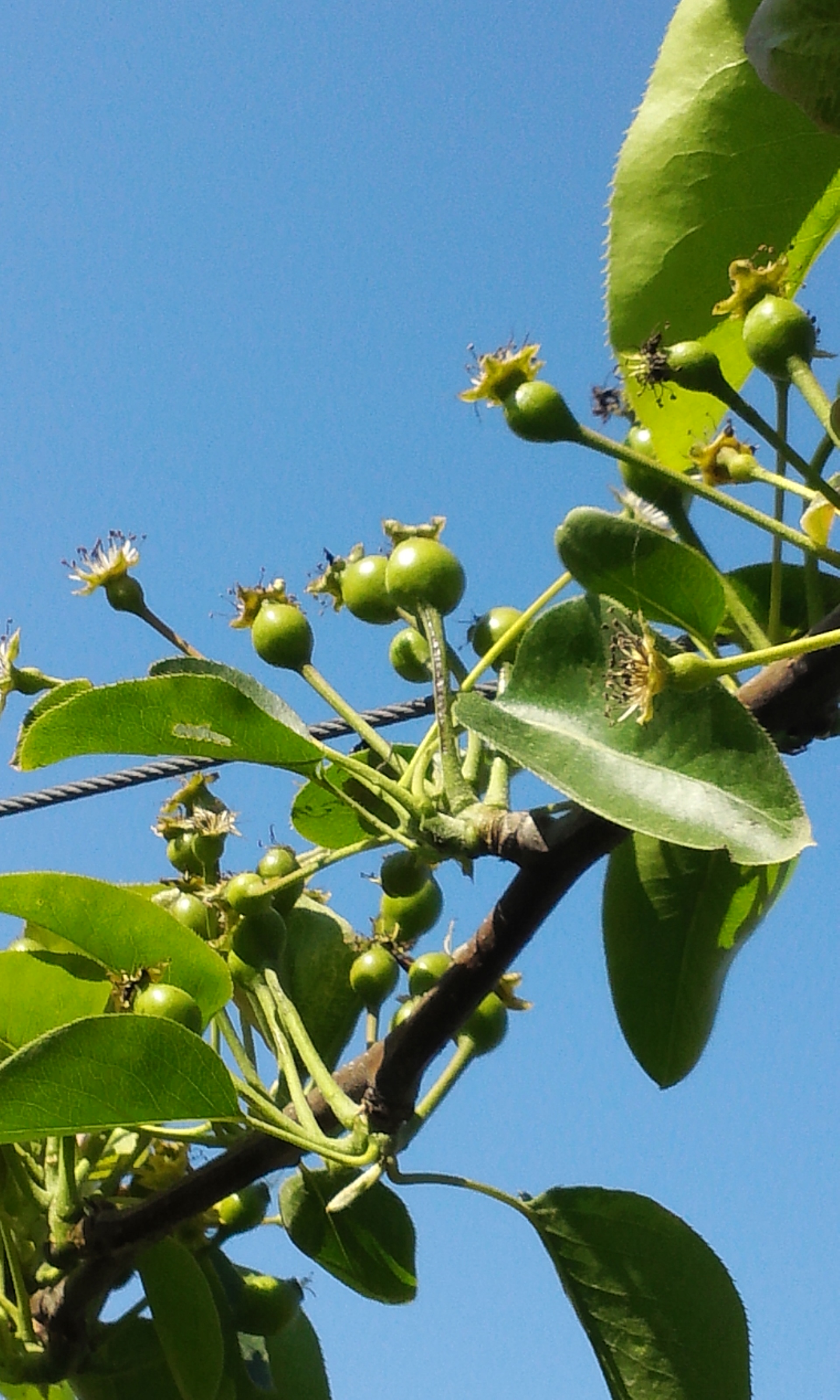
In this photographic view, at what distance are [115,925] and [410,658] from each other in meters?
0.39

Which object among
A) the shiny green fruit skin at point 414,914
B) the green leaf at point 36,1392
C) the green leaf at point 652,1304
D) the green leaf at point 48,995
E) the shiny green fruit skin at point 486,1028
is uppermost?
the shiny green fruit skin at point 414,914

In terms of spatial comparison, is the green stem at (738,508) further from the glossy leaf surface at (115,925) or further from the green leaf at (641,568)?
the glossy leaf surface at (115,925)

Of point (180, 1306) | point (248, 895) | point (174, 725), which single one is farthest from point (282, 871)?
point (180, 1306)

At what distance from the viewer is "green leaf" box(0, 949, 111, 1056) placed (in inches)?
45.5

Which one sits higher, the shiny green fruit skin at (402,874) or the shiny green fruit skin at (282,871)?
the shiny green fruit skin at (282,871)

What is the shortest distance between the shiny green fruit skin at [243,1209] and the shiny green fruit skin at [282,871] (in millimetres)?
346

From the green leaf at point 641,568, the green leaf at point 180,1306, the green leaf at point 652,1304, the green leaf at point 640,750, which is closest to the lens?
the green leaf at point 640,750

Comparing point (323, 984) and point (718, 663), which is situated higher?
point (323, 984)

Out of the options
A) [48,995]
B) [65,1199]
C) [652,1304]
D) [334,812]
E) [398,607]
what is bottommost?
[652,1304]

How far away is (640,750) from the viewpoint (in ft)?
3.00

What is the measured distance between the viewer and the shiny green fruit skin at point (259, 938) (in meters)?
1.24

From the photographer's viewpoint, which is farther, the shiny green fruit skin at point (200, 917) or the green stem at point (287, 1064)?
the shiny green fruit skin at point (200, 917)

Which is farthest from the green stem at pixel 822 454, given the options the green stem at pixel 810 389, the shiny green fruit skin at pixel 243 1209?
the shiny green fruit skin at pixel 243 1209

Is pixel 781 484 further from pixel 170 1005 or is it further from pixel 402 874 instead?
pixel 170 1005
